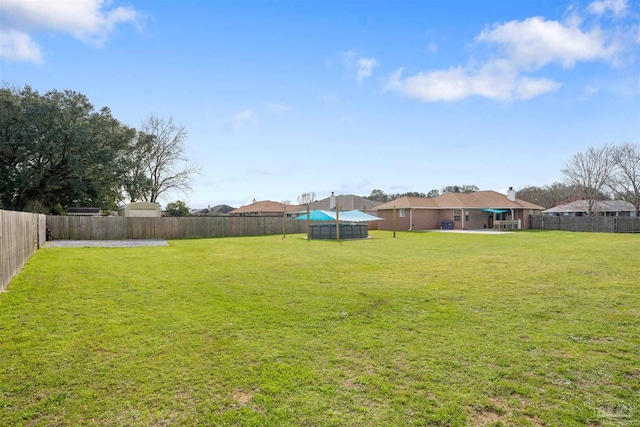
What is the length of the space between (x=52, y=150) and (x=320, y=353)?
26114 millimetres

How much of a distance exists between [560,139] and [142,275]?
68.8 feet

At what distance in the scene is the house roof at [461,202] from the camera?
31547mm

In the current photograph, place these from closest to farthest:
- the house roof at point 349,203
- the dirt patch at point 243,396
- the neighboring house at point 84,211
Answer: the dirt patch at point 243,396 < the neighboring house at point 84,211 < the house roof at point 349,203

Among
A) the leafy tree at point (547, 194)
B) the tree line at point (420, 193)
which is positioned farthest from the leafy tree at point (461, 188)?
the leafy tree at point (547, 194)

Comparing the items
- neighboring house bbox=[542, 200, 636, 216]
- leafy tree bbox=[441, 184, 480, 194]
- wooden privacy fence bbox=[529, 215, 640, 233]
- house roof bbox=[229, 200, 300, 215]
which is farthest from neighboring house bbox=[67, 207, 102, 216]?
leafy tree bbox=[441, 184, 480, 194]

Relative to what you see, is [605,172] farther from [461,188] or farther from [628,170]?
[461,188]

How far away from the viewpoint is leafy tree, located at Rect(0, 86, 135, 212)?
2219 centimetres

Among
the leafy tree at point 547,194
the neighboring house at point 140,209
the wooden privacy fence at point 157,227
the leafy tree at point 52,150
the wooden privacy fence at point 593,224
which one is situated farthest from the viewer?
the leafy tree at point 547,194

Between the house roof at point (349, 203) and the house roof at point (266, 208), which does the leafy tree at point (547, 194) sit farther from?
the house roof at point (266, 208)

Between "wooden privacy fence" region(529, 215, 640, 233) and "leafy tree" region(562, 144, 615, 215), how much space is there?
730 cm

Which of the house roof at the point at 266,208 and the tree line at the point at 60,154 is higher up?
the tree line at the point at 60,154

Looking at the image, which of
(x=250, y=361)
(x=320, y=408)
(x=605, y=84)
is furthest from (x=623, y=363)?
(x=605, y=84)

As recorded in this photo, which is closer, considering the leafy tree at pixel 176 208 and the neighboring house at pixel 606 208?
the leafy tree at pixel 176 208

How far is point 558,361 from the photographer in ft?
11.6
